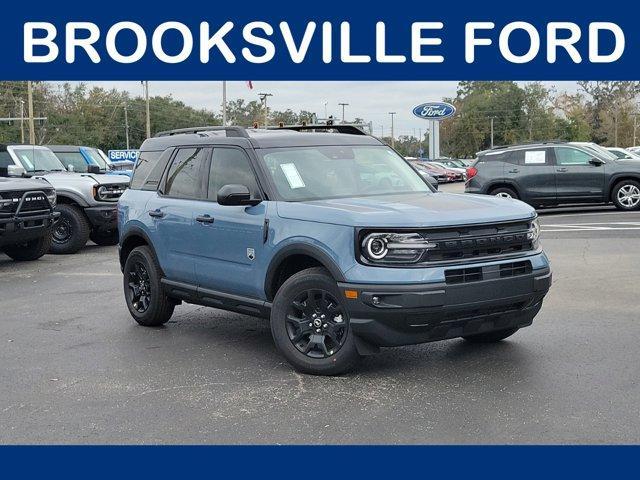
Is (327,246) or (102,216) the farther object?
(102,216)

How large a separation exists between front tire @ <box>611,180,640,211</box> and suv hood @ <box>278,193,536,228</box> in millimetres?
13557

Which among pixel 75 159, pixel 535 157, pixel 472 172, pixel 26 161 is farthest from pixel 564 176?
pixel 26 161

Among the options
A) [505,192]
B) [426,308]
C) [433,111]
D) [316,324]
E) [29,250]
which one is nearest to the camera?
[426,308]

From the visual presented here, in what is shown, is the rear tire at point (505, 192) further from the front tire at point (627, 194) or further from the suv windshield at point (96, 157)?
the suv windshield at point (96, 157)

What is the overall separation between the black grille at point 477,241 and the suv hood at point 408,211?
0.06 metres

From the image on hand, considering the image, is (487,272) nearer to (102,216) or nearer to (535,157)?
(102,216)

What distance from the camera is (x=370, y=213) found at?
5.84 m

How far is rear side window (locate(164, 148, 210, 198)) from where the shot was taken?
24.3 feet

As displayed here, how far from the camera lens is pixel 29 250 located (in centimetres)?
1373

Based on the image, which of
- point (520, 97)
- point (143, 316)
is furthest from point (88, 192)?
point (520, 97)

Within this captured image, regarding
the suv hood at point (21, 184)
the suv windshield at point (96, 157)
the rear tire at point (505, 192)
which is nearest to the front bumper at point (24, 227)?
the suv hood at point (21, 184)

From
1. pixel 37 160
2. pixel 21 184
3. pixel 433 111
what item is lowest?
pixel 21 184

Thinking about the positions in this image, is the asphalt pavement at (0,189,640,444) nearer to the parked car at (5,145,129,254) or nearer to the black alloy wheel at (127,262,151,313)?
the black alloy wheel at (127,262,151,313)

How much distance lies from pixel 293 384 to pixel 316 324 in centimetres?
47
